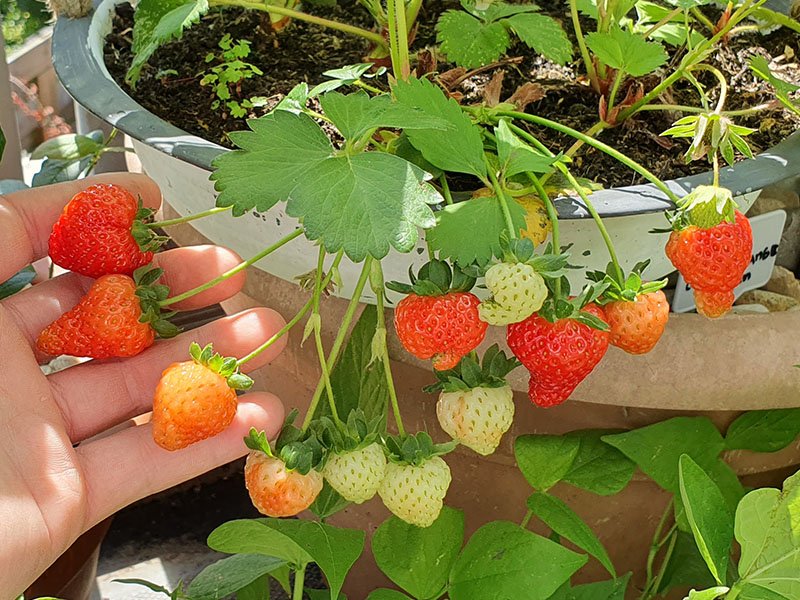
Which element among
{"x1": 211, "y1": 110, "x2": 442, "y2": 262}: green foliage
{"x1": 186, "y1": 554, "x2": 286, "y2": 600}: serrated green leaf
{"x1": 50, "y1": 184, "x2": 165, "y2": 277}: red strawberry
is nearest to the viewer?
{"x1": 211, "y1": 110, "x2": 442, "y2": 262}: green foliage

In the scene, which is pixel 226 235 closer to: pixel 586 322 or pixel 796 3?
pixel 586 322

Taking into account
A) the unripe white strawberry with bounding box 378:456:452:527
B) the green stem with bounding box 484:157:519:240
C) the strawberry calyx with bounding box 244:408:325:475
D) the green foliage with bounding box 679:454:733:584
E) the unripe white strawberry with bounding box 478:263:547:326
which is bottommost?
the green foliage with bounding box 679:454:733:584

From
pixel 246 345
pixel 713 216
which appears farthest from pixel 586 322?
pixel 246 345

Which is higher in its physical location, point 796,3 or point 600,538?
point 796,3

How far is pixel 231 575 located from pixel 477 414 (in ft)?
0.96

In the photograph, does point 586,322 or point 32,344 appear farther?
point 32,344

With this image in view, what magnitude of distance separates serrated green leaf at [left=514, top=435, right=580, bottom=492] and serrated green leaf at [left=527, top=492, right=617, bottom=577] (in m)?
0.01

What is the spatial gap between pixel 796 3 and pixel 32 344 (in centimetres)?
74

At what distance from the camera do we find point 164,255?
0.76 meters

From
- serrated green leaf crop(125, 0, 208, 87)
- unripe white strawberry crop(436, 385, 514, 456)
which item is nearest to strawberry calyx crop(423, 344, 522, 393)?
unripe white strawberry crop(436, 385, 514, 456)

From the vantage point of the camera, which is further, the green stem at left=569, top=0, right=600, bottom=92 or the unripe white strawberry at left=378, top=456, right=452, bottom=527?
the green stem at left=569, top=0, right=600, bottom=92

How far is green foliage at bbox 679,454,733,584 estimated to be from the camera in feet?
2.23

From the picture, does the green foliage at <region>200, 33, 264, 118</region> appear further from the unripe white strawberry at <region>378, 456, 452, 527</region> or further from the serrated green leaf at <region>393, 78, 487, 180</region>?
the unripe white strawberry at <region>378, 456, 452, 527</region>

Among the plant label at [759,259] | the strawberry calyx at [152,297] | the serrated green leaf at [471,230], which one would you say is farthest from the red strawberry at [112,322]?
the plant label at [759,259]
